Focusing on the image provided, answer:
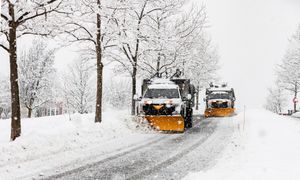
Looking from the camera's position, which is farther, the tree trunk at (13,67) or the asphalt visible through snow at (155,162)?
the tree trunk at (13,67)

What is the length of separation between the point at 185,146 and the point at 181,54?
15.6 m

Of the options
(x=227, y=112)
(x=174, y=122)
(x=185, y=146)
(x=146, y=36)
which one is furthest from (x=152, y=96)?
(x=227, y=112)

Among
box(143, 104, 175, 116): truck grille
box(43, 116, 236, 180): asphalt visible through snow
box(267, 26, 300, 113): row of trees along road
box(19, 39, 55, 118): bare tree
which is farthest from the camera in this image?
box(267, 26, 300, 113): row of trees along road

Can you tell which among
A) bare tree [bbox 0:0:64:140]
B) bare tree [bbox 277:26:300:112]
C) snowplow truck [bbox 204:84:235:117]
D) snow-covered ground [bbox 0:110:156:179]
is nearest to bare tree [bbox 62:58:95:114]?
snowplow truck [bbox 204:84:235:117]

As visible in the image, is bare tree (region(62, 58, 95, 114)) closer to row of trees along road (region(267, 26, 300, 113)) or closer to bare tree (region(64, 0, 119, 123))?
row of trees along road (region(267, 26, 300, 113))

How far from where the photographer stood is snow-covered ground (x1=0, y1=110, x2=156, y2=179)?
28.2 feet

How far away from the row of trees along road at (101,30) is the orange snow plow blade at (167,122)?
2.54 metres

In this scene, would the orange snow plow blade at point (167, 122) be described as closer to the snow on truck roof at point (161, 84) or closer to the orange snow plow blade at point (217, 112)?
the snow on truck roof at point (161, 84)

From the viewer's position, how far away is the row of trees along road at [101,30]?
39.4 ft

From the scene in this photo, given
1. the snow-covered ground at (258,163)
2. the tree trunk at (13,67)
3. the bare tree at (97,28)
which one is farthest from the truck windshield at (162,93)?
the tree trunk at (13,67)

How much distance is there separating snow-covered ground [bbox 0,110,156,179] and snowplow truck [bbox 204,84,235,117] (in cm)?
1733

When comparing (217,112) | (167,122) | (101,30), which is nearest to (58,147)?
(167,122)

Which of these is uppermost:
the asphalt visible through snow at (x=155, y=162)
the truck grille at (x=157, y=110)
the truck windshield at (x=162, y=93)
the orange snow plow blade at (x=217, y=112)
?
the truck windshield at (x=162, y=93)

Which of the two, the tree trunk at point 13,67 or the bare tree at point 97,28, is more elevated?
the bare tree at point 97,28
